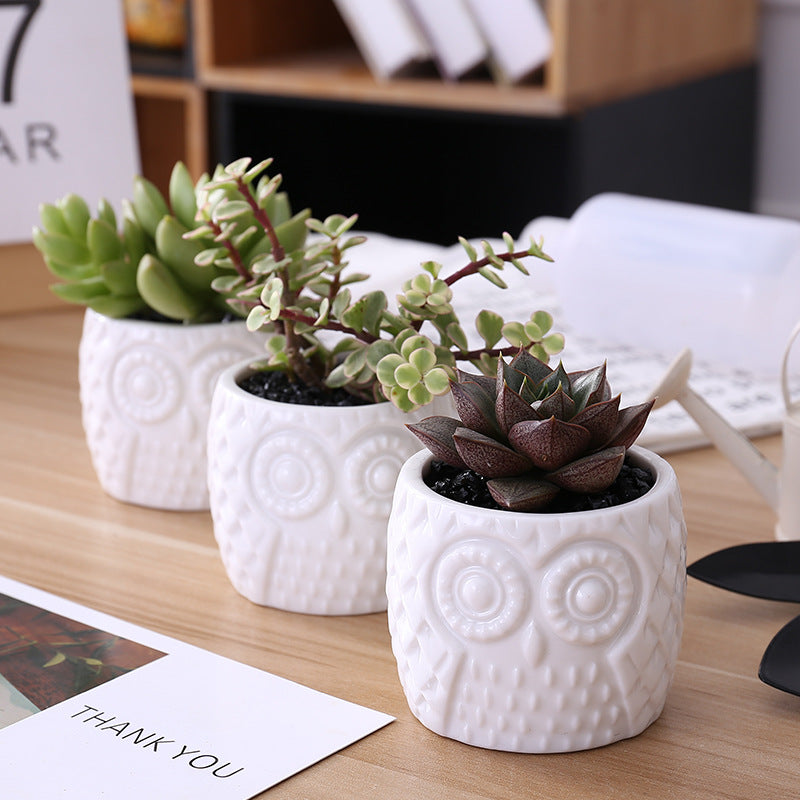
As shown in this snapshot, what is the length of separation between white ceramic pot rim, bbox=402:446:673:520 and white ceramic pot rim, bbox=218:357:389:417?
7 cm

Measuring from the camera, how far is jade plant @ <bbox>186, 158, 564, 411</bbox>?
573mm

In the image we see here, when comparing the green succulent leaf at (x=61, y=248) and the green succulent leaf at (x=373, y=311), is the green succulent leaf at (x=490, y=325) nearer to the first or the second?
the green succulent leaf at (x=373, y=311)

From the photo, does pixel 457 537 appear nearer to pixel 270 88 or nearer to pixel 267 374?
pixel 267 374

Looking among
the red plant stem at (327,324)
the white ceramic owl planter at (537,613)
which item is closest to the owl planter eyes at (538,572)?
the white ceramic owl planter at (537,613)

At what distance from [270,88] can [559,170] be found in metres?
0.50

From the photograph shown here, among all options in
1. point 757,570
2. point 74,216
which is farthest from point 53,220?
point 757,570

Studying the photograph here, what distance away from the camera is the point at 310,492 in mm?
616

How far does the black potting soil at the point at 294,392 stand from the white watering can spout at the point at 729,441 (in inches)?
6.9

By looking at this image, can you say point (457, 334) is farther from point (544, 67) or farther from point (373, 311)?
point (544, 67)

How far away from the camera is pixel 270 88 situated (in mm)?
1896

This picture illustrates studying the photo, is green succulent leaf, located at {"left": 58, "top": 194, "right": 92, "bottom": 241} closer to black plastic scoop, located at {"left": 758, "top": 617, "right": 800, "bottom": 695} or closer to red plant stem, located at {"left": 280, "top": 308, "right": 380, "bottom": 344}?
red plant stem, located at {"left": 280, "top": 308, "right": 380, "bottom": 344}

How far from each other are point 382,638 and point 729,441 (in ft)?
0.78

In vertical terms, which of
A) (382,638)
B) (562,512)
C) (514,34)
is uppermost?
(514,34)

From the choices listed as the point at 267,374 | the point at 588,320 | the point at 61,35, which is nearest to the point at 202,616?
the point at 267,374
